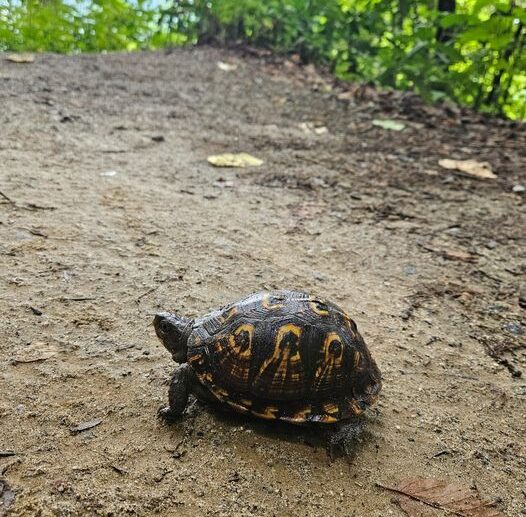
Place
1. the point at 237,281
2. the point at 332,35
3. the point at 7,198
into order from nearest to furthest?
the point at 237,281 → the point at 7,198 → the point at 332,35

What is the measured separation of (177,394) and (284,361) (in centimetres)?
45

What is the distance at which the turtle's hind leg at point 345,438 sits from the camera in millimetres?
2002

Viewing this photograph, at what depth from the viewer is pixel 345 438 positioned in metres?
2.05

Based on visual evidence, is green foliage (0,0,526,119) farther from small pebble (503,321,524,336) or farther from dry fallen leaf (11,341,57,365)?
dry fallen leaf (11,341,57,365)

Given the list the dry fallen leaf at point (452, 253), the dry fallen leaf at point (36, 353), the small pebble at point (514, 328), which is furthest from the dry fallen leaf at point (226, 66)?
the dry fallen leaf at point (36, 353)

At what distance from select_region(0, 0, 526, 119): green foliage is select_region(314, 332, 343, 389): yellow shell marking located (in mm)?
5799

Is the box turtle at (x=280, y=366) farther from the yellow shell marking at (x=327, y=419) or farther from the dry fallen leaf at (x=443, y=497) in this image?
the dry fallen leaf at (x=443, y=497)

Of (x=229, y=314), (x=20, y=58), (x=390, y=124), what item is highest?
(x=20, y=58)

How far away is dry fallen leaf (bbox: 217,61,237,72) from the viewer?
842 centimetres

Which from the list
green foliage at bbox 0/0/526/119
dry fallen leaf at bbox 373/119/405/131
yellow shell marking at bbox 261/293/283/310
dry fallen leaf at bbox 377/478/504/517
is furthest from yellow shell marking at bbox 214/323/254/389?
green foliage at bbox 0/0/526/119

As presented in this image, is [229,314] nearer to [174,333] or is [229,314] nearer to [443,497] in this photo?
[174,333]

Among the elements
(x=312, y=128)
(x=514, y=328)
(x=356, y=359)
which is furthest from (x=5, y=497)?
(x=312, y=128)

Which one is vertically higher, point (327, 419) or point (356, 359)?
point (356, 359)

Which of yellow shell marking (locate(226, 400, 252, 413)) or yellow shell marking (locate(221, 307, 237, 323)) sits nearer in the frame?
yellow shell marking (locate(226, 400, 252, 413))
